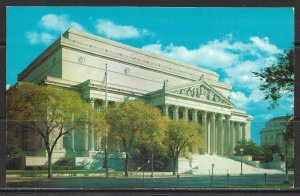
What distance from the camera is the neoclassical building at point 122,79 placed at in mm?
11047

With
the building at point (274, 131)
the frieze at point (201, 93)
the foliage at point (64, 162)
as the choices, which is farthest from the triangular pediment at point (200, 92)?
the foliage at point (64, 162)

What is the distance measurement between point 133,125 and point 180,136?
4.26 ft

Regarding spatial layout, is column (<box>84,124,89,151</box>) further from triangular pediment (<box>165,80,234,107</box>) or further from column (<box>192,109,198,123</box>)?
column (<box>192,109,198,123</box>)

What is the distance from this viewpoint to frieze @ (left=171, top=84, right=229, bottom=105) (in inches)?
474

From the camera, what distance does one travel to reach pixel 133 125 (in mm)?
11047

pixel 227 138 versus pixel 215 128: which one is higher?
pixel 215 128

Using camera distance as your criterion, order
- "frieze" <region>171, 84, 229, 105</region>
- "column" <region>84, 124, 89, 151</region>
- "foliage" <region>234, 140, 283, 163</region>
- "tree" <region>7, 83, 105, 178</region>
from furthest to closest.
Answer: "frieze" <region>171, 84, 229, 105</region> < "foliage" <region>234, 140, 283, 163</region> < "column" <region>84, 124, 89, 151</region> < "tree" <region>7, 83, 105, 178</region>

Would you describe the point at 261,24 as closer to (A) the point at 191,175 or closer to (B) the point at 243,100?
(B) the point at 243,100

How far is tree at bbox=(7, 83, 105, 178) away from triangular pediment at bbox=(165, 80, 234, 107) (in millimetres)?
1954

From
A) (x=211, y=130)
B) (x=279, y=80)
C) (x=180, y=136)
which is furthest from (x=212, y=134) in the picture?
(x=279, y=80)

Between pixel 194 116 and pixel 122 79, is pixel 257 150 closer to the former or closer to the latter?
pixel 194 116

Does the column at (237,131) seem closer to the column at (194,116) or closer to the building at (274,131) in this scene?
the building at (274,131)

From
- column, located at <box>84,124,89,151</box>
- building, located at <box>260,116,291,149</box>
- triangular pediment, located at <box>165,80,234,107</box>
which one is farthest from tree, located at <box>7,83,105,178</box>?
building, located at <box>260,116,291,149</box>

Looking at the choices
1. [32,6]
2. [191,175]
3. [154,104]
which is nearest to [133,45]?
[154,104]
